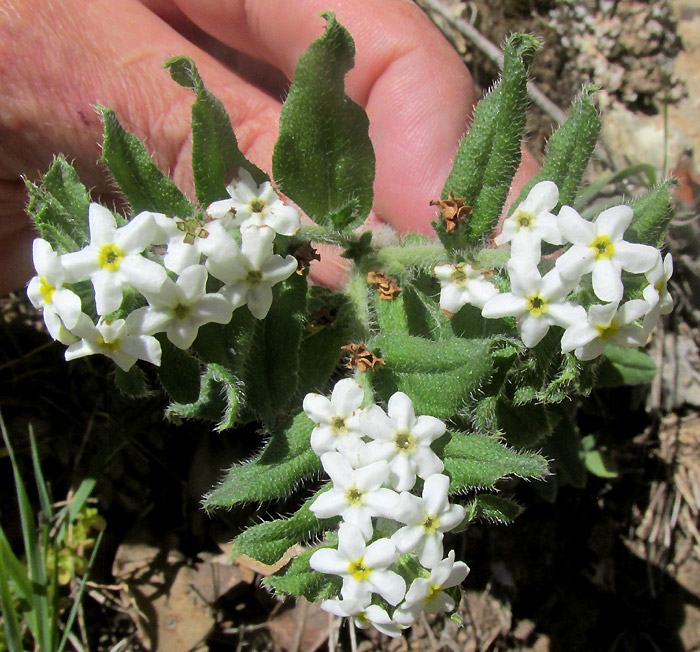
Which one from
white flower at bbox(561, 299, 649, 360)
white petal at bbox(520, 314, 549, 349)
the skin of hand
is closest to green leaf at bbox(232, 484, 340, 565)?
white petal at bbox(520, 314, 549, 349)

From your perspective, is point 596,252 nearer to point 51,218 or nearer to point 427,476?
point 427,476

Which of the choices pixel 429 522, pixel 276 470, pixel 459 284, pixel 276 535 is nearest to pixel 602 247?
pixel 459 284

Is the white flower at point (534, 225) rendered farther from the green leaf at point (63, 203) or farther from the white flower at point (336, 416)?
the green leaf at point (63, 203)

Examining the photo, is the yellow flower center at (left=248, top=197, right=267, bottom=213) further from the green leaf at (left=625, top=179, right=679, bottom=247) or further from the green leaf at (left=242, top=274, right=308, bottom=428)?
the green leaf at (left=625, top=179, right=679, bottom=247)

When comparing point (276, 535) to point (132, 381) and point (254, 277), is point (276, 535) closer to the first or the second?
point (132, 381)

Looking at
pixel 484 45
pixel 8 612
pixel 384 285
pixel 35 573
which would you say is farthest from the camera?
pixel 484 45

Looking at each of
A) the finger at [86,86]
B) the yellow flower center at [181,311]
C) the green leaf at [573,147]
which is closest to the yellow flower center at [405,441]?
the yellow flower center at [181,311]
